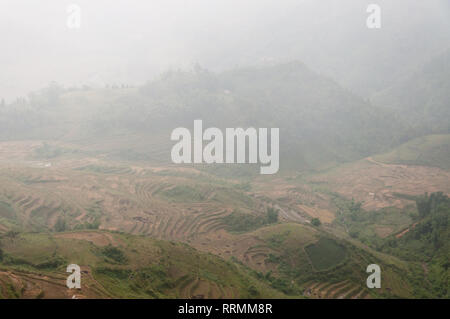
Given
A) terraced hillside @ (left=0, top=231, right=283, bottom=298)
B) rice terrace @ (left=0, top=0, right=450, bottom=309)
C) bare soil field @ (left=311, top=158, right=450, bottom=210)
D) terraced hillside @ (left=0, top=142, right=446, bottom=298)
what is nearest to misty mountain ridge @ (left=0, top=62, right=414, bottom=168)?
rice terrace @ (left=0, top=0, right=450, bottom=309)

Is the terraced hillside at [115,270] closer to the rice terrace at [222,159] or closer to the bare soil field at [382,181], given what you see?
the rice terrace at [222,159]

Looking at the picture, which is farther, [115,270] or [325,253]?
[325,253]

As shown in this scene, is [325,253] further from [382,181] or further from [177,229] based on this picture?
[382,181]

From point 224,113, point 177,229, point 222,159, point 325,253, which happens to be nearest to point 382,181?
point 222,159

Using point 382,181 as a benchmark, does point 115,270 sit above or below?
below

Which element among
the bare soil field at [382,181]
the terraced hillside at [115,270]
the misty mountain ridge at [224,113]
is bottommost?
the terraced hillside at [115,270]

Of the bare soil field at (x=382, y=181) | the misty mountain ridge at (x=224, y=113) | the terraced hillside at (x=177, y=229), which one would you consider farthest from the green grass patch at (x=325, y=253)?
the misty mountain ridge at (x=224, y=113)

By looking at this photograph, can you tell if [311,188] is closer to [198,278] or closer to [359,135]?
[359,135]

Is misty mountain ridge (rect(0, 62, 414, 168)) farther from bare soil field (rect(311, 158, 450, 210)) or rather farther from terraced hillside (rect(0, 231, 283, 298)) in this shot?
terraced hillside (rect(0, 231, 283, 298))

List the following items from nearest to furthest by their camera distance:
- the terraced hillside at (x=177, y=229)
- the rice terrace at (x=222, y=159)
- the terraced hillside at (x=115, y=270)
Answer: the terraced hillside at (x=115, y=270), the terraced hillside at (x=177, y=229), the rice terrace at (x=222, y=159)

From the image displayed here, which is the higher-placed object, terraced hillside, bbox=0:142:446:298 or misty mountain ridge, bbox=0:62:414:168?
misty mountain ridge, bbox=0:62:414:168

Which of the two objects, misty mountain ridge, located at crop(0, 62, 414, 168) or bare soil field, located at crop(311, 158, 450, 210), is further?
misty mountain ridge, located at crop(0, 62, 414, 168)
